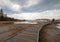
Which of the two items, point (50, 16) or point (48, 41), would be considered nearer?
point (48, 41)

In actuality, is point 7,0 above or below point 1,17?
above

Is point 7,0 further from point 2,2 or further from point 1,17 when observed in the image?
point 1,17

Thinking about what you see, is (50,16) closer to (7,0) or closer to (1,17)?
(7,0)

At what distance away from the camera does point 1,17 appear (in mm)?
24125

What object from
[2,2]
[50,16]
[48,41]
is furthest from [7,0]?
[48,41]

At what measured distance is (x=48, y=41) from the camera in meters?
3.94

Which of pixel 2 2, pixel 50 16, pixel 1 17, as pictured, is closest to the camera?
pixel 2 2

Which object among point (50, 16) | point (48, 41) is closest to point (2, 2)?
point (50, 16)

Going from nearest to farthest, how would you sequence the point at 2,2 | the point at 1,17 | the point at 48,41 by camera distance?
the point at 48,41 < the point at 2,2 < the point at 1,17

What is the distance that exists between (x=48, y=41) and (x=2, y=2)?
1019cm

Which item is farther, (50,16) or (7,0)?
(50,16)

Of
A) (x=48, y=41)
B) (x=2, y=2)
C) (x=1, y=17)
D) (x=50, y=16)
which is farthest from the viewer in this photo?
(x=1, y=17)

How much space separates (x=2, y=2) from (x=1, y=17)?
11.4 metres

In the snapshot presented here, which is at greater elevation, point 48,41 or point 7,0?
point 7,0
